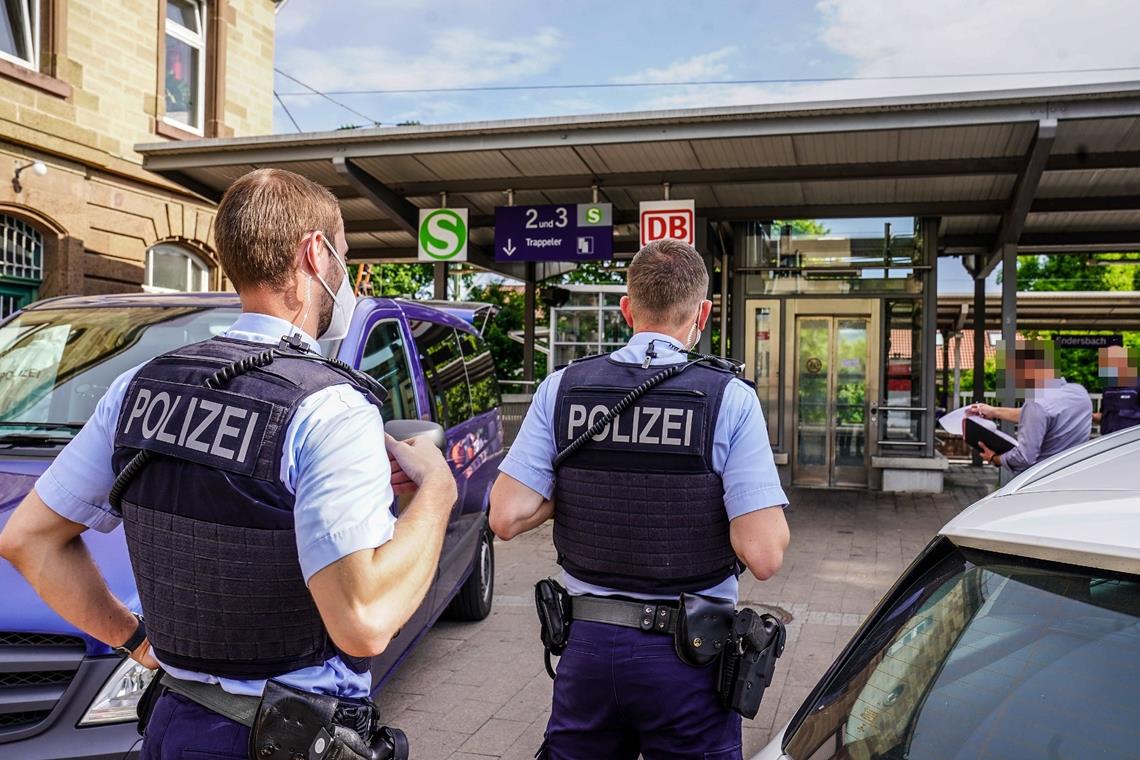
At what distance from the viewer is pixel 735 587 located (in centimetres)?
260

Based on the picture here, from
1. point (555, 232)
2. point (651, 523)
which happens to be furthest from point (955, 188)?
point (651, 523)

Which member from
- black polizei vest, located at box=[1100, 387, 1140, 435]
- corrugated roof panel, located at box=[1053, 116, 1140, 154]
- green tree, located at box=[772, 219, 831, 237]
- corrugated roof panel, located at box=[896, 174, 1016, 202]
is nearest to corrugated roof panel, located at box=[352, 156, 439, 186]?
green tree, located at box=[772, 219, 831, 237]

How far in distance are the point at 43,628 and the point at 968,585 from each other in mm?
2515

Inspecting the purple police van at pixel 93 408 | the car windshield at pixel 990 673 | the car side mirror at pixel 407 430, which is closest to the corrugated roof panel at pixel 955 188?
the purple police van at pixel 93 408

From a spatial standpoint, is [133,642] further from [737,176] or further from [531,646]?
[737,176]

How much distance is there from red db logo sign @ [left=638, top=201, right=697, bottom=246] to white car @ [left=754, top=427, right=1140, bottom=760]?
9.21m

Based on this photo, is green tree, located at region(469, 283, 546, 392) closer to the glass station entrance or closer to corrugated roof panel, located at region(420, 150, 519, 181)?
the glass station entrance

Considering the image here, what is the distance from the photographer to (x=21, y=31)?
39.4 ft

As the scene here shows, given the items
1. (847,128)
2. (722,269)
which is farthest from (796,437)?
(847,128)

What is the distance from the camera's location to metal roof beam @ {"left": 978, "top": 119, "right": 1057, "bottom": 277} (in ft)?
28.4

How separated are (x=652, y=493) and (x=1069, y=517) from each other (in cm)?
104

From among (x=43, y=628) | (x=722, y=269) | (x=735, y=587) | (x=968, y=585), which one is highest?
(x=722, y=269)

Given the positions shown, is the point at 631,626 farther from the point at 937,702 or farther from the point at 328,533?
the point at 328,533

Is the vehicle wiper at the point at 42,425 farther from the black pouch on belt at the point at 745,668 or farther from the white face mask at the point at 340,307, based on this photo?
the black pouch on belt at the point at 745,668
